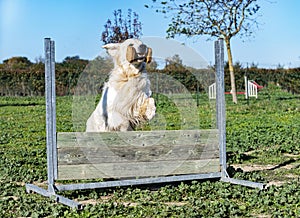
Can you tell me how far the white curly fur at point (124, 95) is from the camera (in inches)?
250

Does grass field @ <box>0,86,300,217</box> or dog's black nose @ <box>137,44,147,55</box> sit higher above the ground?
dog's black nose @ <box>137,44,147,55</box>

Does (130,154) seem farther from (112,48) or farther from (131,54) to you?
(112,48)

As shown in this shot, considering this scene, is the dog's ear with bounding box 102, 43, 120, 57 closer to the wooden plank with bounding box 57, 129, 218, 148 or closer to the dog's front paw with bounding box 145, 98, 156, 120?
the dog's front paw with bounding box 145, 98, 156, 120

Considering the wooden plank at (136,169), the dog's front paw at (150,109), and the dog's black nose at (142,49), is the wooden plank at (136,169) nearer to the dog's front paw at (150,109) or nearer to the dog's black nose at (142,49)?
A: the dog's front paw at (150,109)

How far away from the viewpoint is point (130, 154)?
6215 mm

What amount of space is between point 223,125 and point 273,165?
1.89 m

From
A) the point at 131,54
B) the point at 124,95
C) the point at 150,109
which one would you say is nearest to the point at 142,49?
the point at 131,54

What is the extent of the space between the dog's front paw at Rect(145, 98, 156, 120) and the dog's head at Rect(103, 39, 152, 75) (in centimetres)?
39

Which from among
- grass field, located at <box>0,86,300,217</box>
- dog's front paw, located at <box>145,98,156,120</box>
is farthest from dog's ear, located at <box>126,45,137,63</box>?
grass field, located at <box>0,86,300,217</box>

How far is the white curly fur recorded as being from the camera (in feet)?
20.9

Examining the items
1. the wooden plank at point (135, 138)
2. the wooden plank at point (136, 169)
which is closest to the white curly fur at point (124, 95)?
the wooden plank at point (135, 138)

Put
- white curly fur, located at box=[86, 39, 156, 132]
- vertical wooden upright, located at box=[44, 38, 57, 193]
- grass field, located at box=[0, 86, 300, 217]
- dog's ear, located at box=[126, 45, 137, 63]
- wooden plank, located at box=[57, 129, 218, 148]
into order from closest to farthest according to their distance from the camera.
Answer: grass field, located at box=[0, 86, 300, 217] < vertical wooden upright, located at box=[44, 38, 57, 193] < wooden plank, located at box=[57, 129, 218, 148] < dog's ear, located at box=[126, 45, 137, 63] < white curly fur, located at box=[86, 39, 156, 132]

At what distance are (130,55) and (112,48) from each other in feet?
1.16

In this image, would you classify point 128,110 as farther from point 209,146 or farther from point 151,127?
point 209,146
